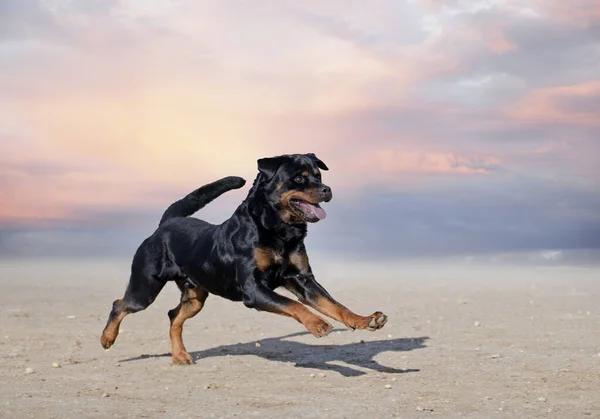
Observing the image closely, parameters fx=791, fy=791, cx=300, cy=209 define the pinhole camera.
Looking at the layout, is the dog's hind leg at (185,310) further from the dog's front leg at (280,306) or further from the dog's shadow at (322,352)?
the dog's front leg at (280,306)

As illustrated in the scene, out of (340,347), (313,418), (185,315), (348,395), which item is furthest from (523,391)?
(185,315)

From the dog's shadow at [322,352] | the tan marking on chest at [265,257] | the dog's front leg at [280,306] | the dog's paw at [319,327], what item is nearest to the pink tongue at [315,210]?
the tan marking on chest at [265,257]

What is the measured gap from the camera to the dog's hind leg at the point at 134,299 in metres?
9.12

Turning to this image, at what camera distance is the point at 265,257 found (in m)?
7.79

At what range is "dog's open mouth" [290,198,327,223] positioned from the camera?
7.52 meters

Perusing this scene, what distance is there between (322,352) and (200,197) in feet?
8.31

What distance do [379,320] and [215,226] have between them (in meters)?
2.68

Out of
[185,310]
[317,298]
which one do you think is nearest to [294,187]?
[317,298]

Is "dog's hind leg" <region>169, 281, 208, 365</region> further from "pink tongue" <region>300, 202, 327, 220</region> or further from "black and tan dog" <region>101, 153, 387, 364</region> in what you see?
"pink tongue" <region>300, 202, 327, 220</region>

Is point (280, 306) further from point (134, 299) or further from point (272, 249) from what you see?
point (134, 299)

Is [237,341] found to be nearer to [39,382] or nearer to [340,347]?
[340,347]

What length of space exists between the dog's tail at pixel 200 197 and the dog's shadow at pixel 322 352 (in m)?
1.84

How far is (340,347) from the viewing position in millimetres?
10555

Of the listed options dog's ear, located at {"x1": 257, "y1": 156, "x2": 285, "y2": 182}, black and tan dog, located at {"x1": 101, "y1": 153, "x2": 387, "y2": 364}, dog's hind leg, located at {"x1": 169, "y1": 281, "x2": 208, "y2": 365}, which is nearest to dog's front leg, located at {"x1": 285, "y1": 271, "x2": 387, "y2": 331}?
black and tan dog, located at {"x1": 101, "y1": 153, "x2": 387, "y2": 364}
